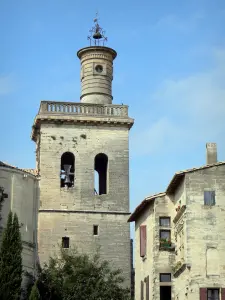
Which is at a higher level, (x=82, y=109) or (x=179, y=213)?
(x=82, y=109)

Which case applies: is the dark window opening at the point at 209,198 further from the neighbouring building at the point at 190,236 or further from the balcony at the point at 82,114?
the balcony at the point at 82,114

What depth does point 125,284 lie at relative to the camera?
6838cm

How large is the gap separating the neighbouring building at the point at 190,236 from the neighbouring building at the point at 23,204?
14.0 metres

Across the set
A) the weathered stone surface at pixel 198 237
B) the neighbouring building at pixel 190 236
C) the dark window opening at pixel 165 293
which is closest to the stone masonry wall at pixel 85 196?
the dark window opening at pixel 165 293

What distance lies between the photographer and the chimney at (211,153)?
5400 cm

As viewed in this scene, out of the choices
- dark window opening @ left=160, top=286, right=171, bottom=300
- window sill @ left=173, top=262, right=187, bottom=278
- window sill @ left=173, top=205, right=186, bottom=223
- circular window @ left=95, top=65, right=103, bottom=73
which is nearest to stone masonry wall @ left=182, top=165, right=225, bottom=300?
window sill @ left=173, top=205, right=186, bottom=223

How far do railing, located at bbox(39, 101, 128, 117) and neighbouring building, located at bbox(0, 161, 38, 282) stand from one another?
5228mm

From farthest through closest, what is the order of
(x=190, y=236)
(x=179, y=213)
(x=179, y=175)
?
(x=179, y=213), (x=179, y=175), (x=190, y=236)

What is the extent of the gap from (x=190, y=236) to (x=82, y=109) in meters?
24.4

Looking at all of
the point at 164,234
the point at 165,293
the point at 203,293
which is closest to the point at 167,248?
the point at 164,234

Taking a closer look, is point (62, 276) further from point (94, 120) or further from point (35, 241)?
point (94, 120)

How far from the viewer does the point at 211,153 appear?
178 feet

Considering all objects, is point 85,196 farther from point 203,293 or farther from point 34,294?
point 203,293

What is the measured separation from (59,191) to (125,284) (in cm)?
803
